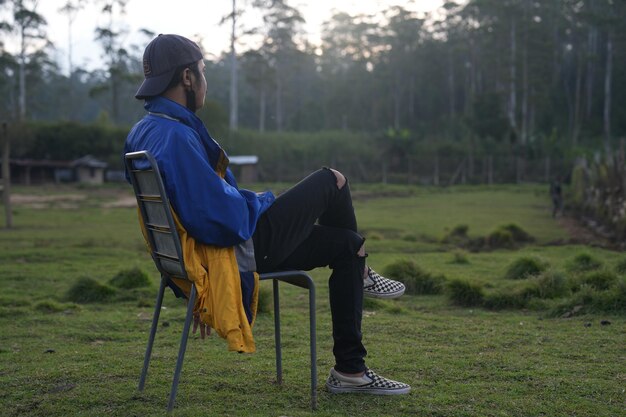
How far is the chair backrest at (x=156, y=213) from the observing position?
3174mm

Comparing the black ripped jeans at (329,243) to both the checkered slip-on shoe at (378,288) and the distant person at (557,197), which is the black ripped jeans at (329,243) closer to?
the checkered slip-on shoe at (378,288)

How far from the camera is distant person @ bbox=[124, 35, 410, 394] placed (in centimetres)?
321

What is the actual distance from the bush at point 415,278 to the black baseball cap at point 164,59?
4108mm

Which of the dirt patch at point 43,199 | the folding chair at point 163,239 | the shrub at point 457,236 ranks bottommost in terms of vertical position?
the dirt patch at point 43,199

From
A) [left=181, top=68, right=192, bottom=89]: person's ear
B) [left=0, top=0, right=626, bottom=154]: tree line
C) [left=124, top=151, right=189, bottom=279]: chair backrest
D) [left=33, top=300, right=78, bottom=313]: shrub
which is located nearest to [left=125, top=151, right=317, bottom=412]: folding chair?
[left=124, top=151, right=189, bottom=279]: chair backrest

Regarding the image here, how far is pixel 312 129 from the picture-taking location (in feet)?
223

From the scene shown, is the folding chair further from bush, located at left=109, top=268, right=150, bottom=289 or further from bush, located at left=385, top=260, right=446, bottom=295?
bush, located at left=109, top=268, right=150, bottom=289

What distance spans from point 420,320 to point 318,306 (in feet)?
3.48

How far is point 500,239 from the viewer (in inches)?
523

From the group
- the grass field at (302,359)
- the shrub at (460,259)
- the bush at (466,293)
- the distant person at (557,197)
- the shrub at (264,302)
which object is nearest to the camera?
the grass field at (302,359)

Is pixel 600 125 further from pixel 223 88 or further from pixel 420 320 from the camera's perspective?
pixel 420 320

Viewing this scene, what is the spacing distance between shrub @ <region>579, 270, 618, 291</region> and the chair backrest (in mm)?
3762

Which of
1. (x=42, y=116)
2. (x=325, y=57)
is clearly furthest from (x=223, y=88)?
(x=42, y=116)

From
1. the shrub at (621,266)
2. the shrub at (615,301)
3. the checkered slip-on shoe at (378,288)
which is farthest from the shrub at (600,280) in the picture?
the checkered slip-on shoe at (378,288)
